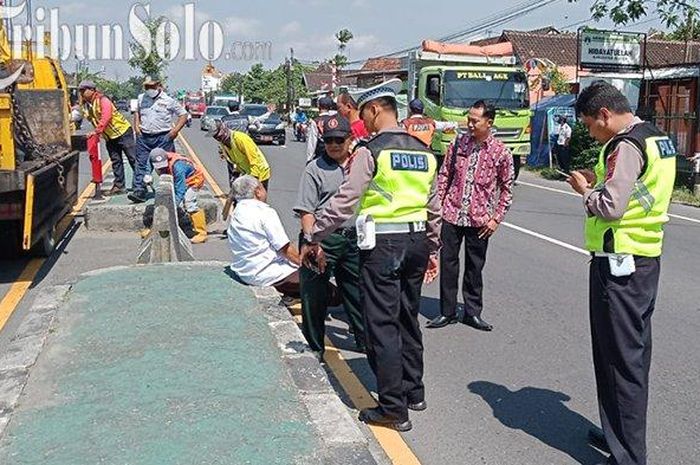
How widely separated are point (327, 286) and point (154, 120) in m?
6.22

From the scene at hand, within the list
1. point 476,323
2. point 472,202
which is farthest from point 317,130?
point 476,323

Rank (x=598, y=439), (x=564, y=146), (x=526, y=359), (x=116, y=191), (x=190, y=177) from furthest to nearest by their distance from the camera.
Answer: (x=564, y=146) → (x=116, y=191) → (x=190, y=177) → (x=526, y=359) → (x=598, y=439)

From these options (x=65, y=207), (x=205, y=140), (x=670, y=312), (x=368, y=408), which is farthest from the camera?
(x=205, y=140)

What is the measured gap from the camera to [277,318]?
18.9 feet

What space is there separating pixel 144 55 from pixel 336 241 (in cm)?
4694

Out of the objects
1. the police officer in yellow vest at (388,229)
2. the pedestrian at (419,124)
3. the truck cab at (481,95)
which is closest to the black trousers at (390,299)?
the police officer in yellow vest at (388,229)

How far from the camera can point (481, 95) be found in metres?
18.4

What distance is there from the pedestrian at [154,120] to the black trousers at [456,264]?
17.8ft

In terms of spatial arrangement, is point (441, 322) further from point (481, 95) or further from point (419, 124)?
point (481, 95)

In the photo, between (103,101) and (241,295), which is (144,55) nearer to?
(103,101)

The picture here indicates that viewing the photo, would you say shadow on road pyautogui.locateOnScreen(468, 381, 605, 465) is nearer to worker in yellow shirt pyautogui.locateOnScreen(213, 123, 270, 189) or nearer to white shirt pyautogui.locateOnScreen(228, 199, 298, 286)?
white shirt pyautogui.locateOnScreen(228, 199, 298, 286)

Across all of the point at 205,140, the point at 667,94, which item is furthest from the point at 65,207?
the point at 205,140

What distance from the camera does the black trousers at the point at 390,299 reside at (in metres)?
4.42

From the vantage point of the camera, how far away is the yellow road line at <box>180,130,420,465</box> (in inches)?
166
